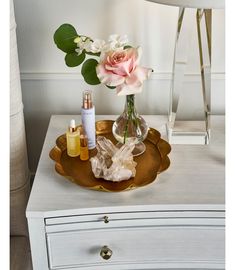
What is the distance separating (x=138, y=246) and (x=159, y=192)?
130mm

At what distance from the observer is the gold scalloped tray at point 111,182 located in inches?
39.8

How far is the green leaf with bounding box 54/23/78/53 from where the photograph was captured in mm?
1078

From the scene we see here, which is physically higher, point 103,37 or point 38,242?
point 103,37

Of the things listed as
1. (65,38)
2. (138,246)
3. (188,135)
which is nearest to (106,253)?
(138,246)

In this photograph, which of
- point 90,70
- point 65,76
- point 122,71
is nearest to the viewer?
point 122,71

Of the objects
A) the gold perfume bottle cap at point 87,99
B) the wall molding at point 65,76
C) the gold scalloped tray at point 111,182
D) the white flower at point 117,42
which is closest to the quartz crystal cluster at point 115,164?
the gold scalloped tray at point 111,182

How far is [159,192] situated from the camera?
1008mm

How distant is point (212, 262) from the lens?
1.05m

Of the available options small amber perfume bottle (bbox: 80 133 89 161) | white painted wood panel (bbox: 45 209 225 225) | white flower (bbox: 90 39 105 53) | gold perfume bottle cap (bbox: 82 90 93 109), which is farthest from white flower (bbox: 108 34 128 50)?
white painted wood panel (bbox: 45 209 225 225)

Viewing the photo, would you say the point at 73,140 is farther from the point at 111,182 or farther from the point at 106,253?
the point at 106,253

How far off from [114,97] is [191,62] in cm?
30

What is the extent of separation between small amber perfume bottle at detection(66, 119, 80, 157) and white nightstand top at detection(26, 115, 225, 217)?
59mm
